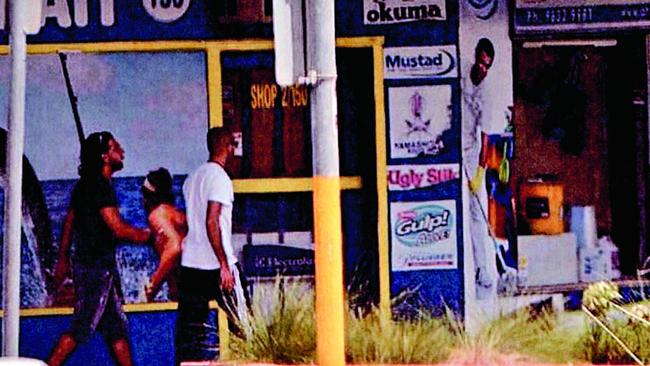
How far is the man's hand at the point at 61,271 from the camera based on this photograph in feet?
34.2

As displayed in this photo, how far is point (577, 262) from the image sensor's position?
1059cm

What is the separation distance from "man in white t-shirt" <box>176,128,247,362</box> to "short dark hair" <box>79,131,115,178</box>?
79 cm

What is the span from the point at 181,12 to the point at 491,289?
370 cm

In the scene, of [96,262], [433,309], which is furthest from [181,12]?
[433,309]

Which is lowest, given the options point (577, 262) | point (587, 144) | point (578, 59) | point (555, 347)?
point (555, 347)

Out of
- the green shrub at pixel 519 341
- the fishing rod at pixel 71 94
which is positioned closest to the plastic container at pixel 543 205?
the green shrub at pixel 519 341

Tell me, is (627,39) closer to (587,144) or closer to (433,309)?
(587,144)

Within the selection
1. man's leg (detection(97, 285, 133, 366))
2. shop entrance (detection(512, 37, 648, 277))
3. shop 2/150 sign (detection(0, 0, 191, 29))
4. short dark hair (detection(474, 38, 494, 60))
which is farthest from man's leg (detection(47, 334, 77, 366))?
short dark hair (detection(474, 38, 494, 60))

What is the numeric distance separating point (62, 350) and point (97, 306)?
0.49 m

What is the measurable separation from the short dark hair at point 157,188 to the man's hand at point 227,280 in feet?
2.53

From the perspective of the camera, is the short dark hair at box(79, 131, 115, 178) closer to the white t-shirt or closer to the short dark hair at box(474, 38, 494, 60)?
the white t-shirt

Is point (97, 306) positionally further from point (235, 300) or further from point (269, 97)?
point (269, 97)

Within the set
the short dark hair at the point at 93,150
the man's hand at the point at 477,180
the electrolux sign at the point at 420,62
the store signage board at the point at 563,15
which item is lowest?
the man's hand at the point at 477,180

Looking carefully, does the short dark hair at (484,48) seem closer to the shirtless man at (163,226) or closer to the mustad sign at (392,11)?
the mustad sign at (392,11)
